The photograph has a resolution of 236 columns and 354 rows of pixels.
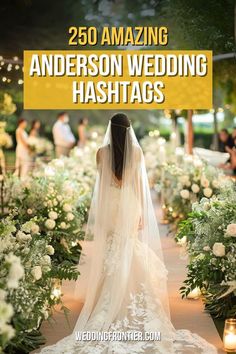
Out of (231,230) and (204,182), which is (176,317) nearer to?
(231,230)

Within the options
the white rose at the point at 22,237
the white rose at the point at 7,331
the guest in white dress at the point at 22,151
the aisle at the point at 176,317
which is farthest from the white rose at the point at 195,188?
the white rose at the point at 7,331

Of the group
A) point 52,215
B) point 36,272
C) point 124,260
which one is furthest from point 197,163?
point 36,272

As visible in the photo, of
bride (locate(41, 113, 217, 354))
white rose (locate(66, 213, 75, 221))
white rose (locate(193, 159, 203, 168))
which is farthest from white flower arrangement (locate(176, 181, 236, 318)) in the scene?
white rose (locate(193, 159, 203, 168))

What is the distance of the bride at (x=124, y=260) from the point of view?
5184 mm

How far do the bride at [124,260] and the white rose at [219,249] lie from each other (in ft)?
1.87

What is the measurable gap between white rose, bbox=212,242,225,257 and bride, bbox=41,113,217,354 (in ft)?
1.87

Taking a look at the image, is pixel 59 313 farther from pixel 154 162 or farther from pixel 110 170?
pixel 154 162

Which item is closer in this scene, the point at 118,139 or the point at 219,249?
the point at 219,249

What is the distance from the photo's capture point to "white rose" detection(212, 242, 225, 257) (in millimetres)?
5258

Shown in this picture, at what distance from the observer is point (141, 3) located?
7602 mm

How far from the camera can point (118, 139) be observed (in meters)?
5.67

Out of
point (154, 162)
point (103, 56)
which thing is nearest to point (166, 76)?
point (103, 56)

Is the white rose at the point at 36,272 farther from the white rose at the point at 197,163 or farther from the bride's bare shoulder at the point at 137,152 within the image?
the white rose at the point at 197,163

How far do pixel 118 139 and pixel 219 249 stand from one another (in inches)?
45.0
